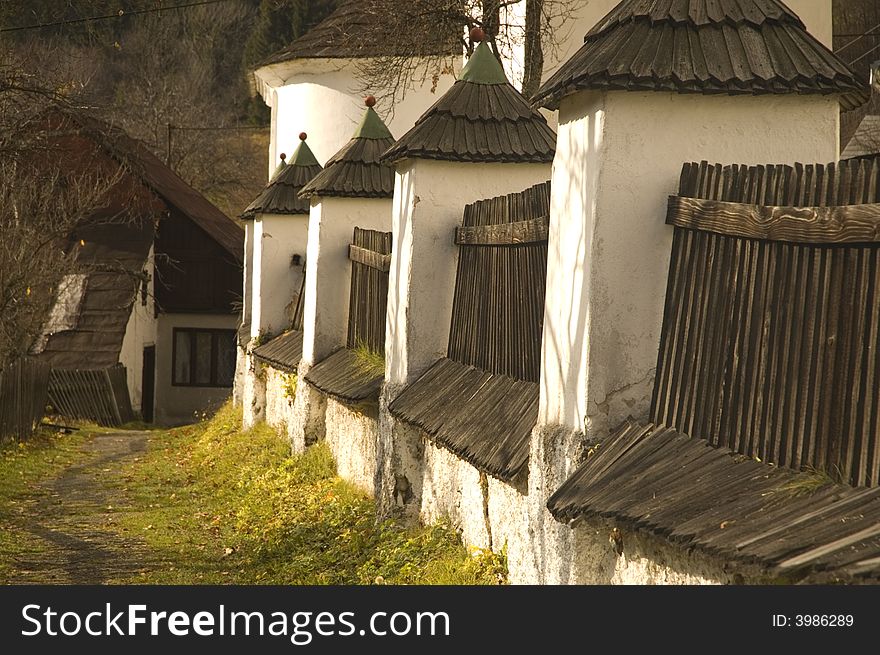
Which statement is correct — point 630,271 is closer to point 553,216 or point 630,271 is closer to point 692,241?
point 692,241

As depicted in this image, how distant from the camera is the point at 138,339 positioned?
31.0 m

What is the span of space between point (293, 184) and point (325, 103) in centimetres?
749

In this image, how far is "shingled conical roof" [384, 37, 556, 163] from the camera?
9086 millimetres

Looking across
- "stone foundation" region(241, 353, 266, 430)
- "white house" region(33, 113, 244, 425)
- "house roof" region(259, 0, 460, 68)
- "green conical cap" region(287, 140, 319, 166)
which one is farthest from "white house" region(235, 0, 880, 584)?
"white house" region(33, 113, 244, 425)

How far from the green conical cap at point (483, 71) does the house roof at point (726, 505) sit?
4.52m

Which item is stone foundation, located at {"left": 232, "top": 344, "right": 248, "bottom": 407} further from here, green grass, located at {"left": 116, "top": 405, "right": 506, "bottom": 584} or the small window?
the small window

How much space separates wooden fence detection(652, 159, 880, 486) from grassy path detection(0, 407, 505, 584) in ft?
7.76

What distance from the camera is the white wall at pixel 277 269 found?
18656mm

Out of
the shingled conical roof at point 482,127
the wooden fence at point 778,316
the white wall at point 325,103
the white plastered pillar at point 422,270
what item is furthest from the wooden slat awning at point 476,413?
the white wall at point 325,103

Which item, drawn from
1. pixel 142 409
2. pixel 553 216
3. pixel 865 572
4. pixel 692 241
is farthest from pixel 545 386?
pixel 142 409

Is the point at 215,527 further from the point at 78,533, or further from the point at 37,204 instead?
the point at 37,204

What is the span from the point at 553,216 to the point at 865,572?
3.22 meters

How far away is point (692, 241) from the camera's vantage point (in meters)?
5.45

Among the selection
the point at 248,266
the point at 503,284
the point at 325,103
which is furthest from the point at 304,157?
the point at 503,284
